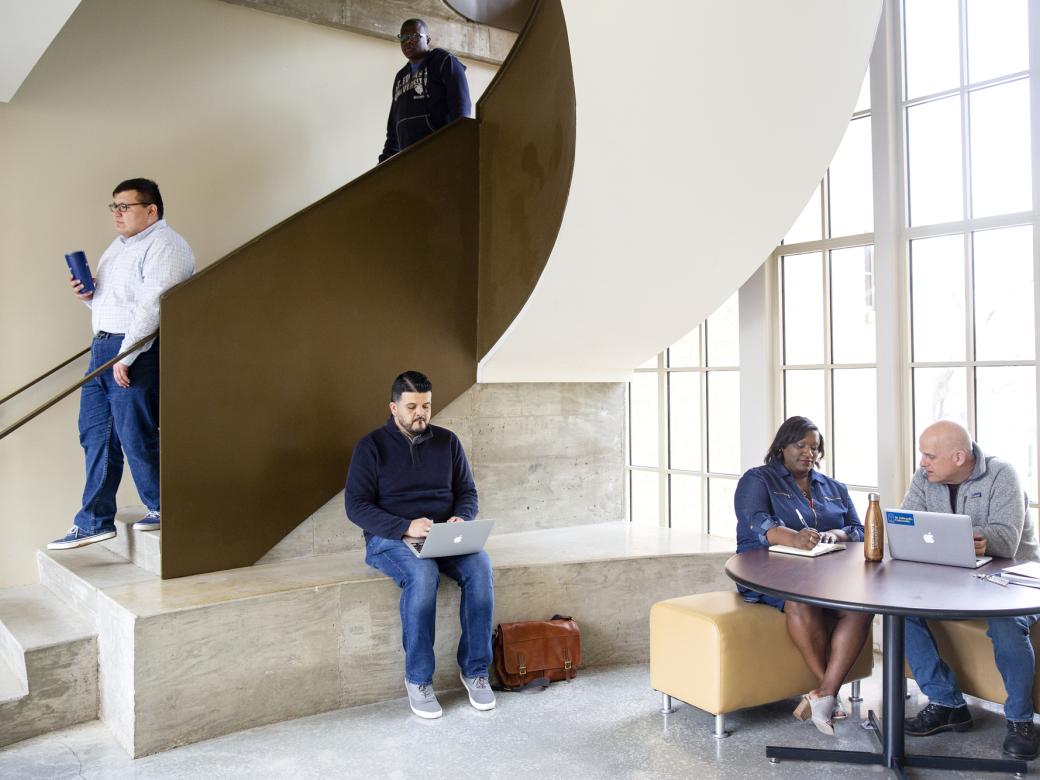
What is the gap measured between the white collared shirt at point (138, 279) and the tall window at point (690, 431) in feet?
10.4

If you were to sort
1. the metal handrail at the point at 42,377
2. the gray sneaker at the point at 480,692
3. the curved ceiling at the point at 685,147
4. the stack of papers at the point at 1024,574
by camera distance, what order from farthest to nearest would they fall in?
the metal handrail at the point at 42,377 → the gray sneaker at the point at 480,692 → the curved ceiling at the point at 685,147 → the stack of papers at the point at 1024,574

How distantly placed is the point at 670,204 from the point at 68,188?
3399 mm

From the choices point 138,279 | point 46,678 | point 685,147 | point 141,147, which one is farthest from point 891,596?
point 141,147

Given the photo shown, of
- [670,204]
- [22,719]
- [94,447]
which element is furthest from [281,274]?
[22,719]

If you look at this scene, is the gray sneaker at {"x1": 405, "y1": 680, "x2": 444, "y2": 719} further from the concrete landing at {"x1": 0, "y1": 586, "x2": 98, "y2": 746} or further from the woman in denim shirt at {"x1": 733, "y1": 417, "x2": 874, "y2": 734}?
the woman in denim shirt at {"x1": 733, "y1": 417, "x2": 874, "y2": 734}

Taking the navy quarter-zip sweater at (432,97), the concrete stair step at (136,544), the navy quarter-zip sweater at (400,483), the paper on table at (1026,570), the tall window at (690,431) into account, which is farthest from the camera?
the tall window at (690,431)

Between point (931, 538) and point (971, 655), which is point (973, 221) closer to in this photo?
point (931, 538)

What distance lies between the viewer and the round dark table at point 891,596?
2859 millimetres

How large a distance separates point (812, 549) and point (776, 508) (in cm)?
27

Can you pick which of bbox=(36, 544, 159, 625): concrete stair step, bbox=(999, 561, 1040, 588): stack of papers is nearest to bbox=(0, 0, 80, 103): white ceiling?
bbox=(36, 544, 159, 625): concrete stair step

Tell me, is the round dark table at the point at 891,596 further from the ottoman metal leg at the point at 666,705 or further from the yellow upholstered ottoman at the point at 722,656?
the ottoman metal leg at the point at 666,705

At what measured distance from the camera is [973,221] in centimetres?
447

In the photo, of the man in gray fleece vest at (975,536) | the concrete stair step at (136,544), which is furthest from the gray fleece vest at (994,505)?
the concrete stair step at (136,544)

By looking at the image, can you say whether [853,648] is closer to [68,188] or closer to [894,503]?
[894,503]
